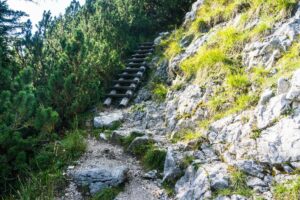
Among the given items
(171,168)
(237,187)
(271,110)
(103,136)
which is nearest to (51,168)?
(103,136)

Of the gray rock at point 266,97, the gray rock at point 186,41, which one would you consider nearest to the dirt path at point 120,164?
the gray rock at point 266,97

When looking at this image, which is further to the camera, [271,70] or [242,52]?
[242,52]

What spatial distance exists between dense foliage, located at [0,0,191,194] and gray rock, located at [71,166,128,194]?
2.48 feet

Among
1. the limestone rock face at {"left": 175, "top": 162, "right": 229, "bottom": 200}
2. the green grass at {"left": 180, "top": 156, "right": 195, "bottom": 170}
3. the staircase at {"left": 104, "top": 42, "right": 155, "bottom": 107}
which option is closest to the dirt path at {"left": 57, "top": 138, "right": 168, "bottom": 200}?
the limestone rock face at {"left": 175, "top": 162, "right": 229, "bottom": 200}

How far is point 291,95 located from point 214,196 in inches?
A: 78.4

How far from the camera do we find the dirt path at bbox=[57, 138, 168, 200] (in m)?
5.77

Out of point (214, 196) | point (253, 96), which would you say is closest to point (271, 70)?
point (253, 96)

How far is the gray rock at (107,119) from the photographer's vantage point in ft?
28.6

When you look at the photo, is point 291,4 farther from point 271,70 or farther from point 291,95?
point 291,95

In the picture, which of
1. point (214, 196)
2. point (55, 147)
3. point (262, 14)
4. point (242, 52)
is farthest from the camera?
point (262, 14)

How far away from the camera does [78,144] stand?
730 cm

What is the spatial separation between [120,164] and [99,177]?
2.62 feet

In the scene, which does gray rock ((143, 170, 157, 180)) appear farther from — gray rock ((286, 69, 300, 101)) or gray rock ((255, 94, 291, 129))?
gray rock ((286, 69, 300, 101))

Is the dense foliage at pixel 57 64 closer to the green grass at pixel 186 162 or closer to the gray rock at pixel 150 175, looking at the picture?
the gray rock at pixel 150 175
